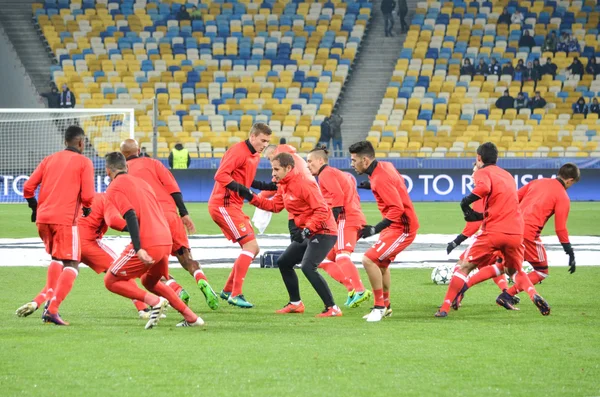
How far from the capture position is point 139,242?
895 cm

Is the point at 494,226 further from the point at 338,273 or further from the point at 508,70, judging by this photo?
the point at 508,70

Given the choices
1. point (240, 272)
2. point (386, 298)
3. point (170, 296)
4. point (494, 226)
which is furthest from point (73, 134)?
point (494, 226)

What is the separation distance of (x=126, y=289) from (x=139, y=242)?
610 millimetres

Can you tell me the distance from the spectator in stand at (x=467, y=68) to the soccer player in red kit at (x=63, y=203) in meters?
31.0

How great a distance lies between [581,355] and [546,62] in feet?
109

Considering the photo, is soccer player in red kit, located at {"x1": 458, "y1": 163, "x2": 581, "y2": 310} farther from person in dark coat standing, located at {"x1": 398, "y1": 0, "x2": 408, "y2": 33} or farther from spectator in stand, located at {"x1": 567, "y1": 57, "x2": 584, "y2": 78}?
person in dark coat standing, located at {"x1": 398, "y1": 0, "x2": 408, "y2": 33}

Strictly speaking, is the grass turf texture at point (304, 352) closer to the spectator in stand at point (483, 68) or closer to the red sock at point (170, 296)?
the red sock at point (170, 296)

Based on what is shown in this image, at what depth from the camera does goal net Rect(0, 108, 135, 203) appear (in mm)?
29312

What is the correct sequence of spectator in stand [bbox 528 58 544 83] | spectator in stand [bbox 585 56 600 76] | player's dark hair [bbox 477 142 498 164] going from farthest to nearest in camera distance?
spectator in stand [bbox 585 56 600 76], spectator in stand [bbox 528 58 544 83], player's dark hair [bbox 477 142 498 164]

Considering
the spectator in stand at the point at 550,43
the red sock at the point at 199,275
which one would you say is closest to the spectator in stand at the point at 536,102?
the spectator in stand at the point at 550,43

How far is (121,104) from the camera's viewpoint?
37.7m

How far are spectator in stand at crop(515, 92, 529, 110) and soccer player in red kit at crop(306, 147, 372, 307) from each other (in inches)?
1086

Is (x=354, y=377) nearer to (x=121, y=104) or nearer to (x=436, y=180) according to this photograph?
(x=436, y=180)

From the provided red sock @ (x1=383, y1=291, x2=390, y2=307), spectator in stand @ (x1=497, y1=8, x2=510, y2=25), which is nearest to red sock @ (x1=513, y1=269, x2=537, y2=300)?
red sock @ (x1=383, y1=291, x2=390, y2=307)
